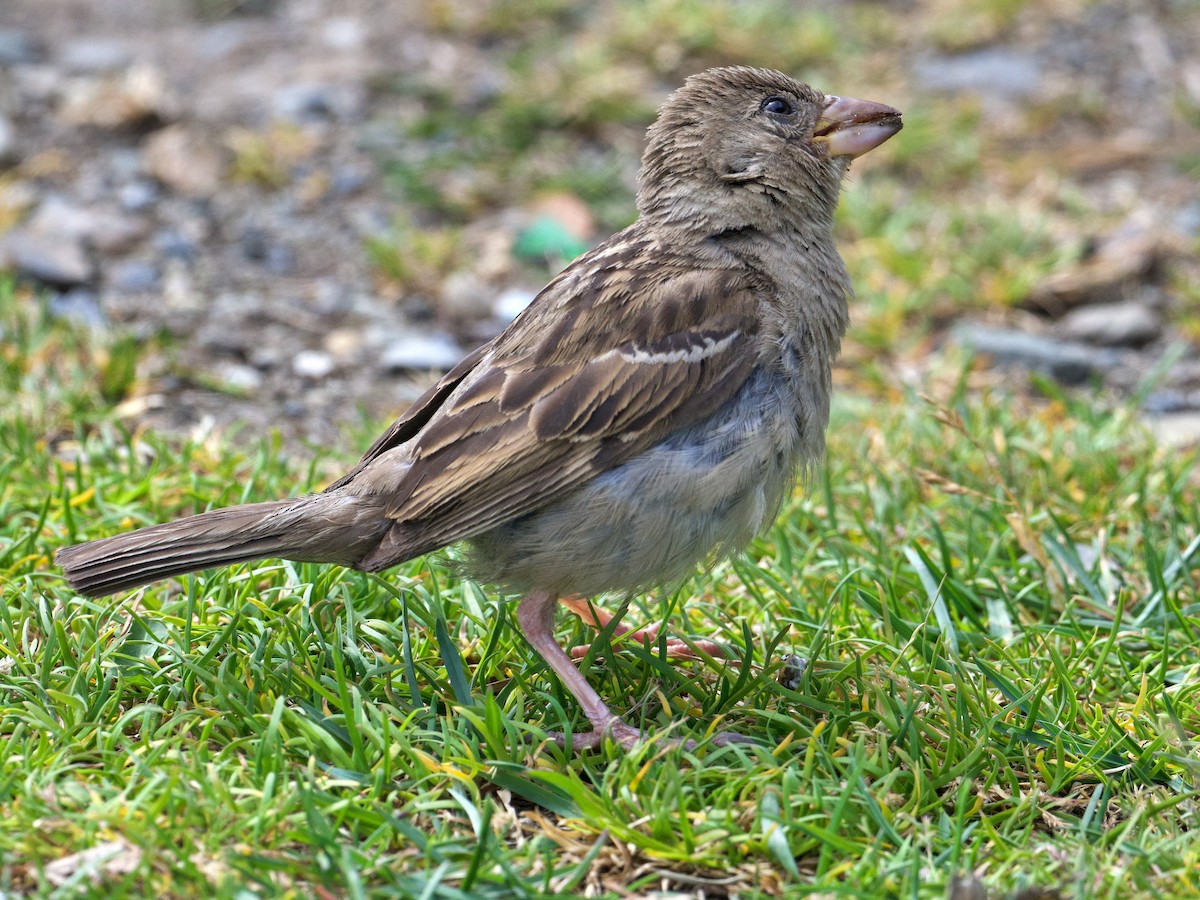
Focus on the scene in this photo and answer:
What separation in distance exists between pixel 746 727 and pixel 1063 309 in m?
4.20

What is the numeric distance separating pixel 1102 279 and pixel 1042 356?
0.86 m

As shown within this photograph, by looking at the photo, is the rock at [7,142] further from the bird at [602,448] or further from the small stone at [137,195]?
the bird at [602,448]

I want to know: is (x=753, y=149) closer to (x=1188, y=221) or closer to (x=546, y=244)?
(x=546, y=244)

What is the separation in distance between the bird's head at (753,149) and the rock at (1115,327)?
9.84ft

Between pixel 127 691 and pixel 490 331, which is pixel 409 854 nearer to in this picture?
pixel 127 691

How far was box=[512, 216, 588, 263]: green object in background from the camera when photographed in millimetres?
7293

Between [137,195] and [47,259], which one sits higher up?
[137,195]

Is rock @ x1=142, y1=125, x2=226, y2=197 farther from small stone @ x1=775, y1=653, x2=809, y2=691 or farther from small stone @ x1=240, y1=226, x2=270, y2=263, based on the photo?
small stone @ x1=775, y1=653, x2=809, y2=691

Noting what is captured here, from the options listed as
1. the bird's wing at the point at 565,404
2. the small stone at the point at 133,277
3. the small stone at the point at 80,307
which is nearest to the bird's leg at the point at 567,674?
the bird's wing at the point at 565,404

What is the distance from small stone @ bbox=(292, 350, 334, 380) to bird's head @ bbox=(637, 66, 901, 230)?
2.48 meters

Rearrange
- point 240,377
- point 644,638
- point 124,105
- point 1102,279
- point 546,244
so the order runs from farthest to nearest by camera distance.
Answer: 1. point 124,105
2. point 546,244
3. point 1102,279
4. point 240,377
5. point 644,638

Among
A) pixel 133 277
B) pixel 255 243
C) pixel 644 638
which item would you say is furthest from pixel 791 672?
pixel 255 243

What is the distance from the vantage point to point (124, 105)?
807 centimetres

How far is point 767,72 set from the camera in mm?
4387
